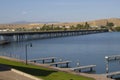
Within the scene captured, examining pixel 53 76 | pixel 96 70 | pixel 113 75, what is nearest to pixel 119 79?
pixel 113 75

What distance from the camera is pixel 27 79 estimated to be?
28922mm

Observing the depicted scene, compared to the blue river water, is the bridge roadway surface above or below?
above

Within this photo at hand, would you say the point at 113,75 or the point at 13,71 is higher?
the point at 13,71

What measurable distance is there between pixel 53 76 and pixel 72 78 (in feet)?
6.37

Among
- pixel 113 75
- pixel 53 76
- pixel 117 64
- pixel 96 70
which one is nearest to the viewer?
pixel 53 76

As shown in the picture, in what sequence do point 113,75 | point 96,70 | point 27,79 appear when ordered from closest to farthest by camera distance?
point 27,79
point 113,75
point 96,70

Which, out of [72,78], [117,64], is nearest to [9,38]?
[117,64]

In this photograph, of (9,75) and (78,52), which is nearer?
(9,75)

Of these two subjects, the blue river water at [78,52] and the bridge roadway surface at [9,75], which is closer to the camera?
the bridge roadway surface at [9,75]

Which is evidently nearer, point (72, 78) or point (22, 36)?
point (72, 78)

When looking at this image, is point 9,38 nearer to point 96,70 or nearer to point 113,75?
point 96,70

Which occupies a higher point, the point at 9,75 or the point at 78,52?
the point at 9,75

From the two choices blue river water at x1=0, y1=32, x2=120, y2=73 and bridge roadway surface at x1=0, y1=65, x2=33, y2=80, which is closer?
bridge roadway surface at x1=0, y1=65, x2=33, y2=80

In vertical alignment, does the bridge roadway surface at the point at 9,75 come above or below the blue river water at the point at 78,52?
above
